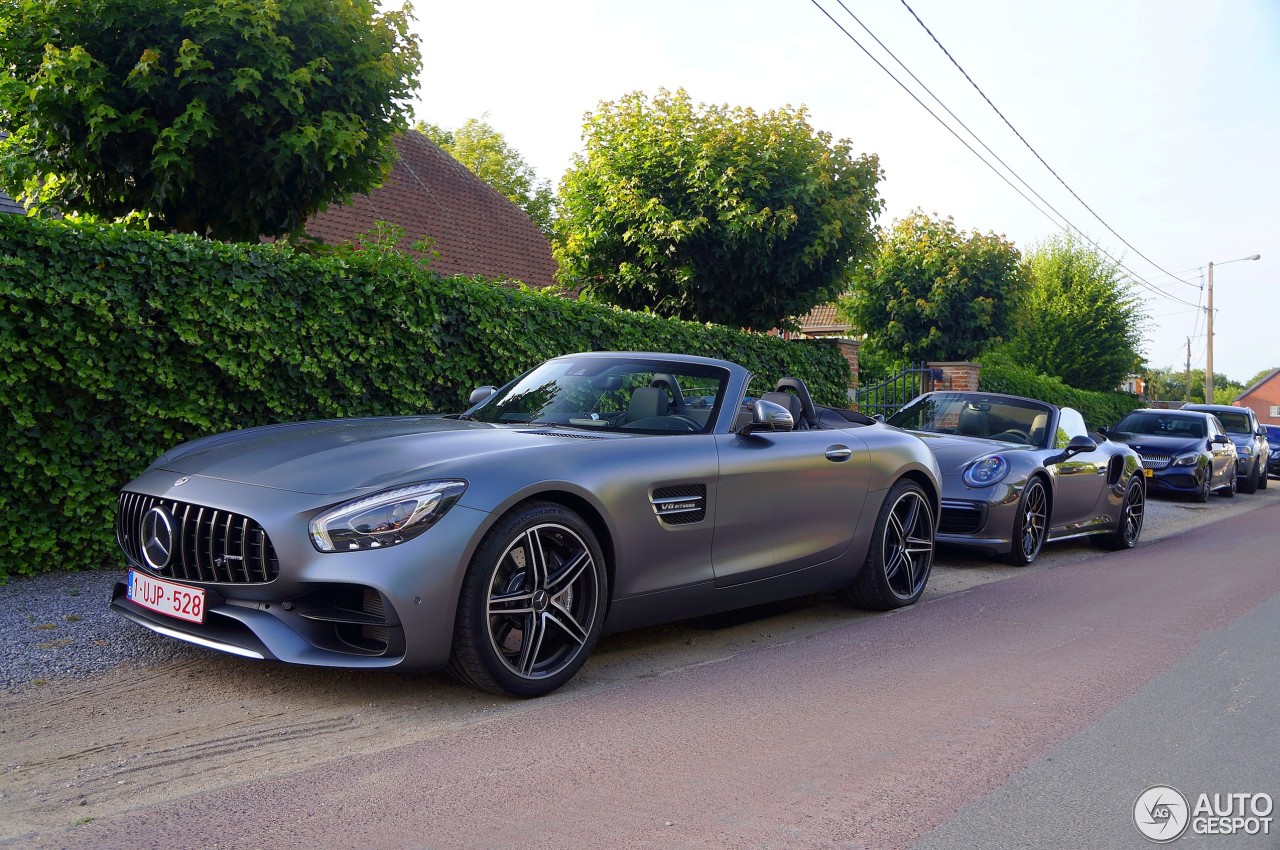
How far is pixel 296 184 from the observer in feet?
29.5

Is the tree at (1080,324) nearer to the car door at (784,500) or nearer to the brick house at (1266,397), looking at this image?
the car door at (784,500)

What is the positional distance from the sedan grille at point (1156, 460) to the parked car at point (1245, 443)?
9.96ft

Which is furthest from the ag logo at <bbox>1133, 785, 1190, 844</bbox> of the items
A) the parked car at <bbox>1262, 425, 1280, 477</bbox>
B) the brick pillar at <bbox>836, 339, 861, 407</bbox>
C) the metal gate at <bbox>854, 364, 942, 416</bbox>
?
the parked car at <bbox>1262, 425, 1280, 477</bbox>

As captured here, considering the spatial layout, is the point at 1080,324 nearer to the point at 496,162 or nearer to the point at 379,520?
the point at 496,162

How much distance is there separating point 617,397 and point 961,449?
4784mm

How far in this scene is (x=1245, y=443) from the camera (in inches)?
835

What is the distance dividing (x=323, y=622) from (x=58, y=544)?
3010mm

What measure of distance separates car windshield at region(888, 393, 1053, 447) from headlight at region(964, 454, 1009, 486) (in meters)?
0.78

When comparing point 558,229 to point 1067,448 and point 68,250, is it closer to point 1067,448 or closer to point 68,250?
point 1067,448

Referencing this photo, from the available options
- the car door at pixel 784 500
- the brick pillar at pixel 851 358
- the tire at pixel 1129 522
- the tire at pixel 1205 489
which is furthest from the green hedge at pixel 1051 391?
A: the car door at pixel 784 500

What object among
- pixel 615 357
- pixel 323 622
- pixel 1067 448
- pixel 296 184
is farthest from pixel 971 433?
pixel 323 622

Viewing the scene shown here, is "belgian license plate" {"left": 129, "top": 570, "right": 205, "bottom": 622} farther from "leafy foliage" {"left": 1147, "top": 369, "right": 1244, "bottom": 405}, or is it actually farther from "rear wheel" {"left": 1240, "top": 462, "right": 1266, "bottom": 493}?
"leafy foliage" {"left": 1147, "top": 369, "right": 1244, "bottom": 405}

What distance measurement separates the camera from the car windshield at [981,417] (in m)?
9.87

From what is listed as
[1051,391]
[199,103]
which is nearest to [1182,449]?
[1051,391]
